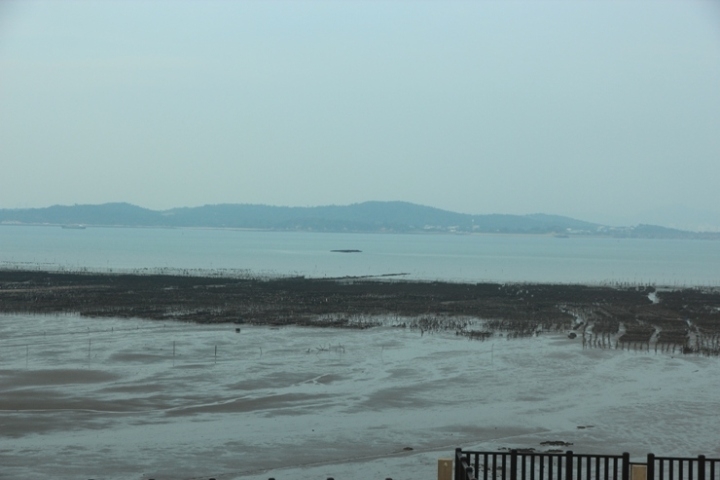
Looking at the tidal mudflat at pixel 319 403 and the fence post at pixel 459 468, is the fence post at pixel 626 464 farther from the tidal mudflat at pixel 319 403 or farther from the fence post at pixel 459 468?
the tidal mudflat at pixel 319 403

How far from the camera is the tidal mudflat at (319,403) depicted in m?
16.5

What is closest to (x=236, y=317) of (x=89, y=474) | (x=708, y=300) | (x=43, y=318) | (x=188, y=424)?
(x=43, y=318)

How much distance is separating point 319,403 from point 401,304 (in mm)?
29641

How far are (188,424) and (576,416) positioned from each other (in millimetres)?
9655

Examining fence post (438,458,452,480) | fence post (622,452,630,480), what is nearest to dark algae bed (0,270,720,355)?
fence post (622,452,630,480)

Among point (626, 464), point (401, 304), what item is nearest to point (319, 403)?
point (626, 464)

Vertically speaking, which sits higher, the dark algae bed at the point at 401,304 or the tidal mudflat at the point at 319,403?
the dark algae bed at the point at 401,304

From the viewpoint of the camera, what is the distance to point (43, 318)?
135 feet

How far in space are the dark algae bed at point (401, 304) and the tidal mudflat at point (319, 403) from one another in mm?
5631

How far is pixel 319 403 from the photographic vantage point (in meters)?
21.9

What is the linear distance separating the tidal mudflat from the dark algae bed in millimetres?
5631

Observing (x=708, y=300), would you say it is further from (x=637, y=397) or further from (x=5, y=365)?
(x=5, y=365)

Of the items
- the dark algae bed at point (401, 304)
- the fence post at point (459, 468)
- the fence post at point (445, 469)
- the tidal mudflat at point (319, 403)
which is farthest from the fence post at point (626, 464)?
the dark algae bed at point (401, 304)

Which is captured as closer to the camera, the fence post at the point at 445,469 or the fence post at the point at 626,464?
the fence post at the point at 445,469
